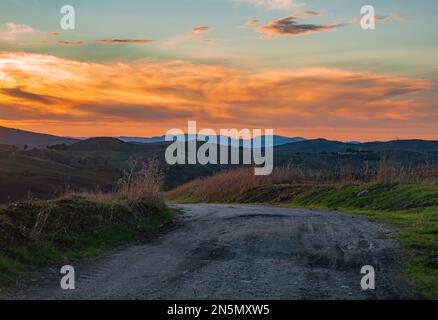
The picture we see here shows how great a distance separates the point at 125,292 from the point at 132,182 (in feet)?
32.6

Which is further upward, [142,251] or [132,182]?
[132,182]

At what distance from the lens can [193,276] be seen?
9281 millimetres

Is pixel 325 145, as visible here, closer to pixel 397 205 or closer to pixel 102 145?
pixel 102 145

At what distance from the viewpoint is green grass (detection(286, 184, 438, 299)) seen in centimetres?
989

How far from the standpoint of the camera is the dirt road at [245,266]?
8.23 meters

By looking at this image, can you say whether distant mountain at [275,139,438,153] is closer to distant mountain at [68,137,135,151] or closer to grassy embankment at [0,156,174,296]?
distant mountain at [68,137,135,151]

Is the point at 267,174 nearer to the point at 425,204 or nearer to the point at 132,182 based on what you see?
the point at 425,204

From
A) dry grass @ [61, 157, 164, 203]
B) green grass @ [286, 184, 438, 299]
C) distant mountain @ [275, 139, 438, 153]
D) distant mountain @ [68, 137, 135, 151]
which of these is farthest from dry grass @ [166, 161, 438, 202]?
distant mountain @ [275, 139, 438, 153]

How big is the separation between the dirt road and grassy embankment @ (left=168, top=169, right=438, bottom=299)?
1.53ft

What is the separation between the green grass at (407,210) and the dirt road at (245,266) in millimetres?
357

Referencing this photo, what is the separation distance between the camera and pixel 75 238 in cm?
1205

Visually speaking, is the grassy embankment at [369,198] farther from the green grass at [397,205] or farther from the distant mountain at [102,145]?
the distant mountain at [102,145]

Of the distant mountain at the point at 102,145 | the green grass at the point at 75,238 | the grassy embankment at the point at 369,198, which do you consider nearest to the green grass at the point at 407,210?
the grassy embankment at the point at 369,198
